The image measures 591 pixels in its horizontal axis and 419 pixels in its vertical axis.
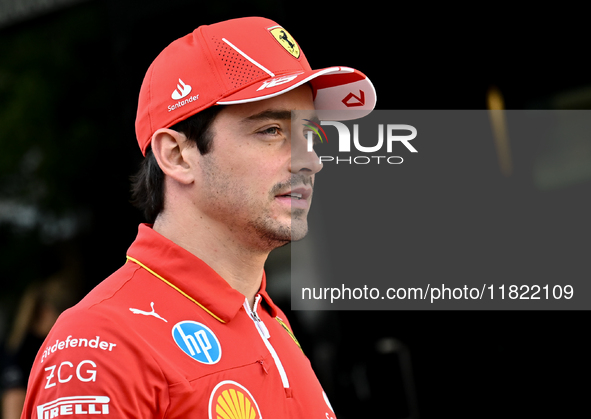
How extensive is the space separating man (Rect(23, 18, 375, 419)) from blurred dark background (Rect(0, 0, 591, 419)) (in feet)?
7.67

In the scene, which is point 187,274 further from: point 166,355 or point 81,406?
point 81,406

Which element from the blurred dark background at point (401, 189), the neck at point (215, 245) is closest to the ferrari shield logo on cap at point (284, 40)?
the neck at point (215, 245)

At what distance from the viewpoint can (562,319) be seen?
13.0 ft

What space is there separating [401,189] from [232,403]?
9.42ft

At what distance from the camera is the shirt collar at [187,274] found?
1756 millimetres

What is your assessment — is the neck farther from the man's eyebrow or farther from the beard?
the man's eyebrow

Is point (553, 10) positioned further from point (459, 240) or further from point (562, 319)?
point (562, 319)

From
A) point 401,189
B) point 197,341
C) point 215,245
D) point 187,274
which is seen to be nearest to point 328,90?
point 215,245

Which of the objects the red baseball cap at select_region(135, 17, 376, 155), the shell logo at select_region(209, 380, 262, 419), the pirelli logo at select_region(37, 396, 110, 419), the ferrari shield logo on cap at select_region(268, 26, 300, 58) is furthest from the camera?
the ferrari shield logo on cap at select_region(268, 26, 300, 58)

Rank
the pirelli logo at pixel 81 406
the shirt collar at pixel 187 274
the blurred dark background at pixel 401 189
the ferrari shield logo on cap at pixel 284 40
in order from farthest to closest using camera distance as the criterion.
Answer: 1. the blurred dark background at pixel 401 189
2. the ferrari shield logo on cap at pixel 284 40
3. the shirt collar at pixel 187 274
4. the pirelli logo at pixel 81 406

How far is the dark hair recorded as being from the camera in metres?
1.90

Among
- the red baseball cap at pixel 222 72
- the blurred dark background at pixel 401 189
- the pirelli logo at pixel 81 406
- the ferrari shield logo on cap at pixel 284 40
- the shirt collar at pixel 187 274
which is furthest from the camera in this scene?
the blurred dark background at pixel 401 189

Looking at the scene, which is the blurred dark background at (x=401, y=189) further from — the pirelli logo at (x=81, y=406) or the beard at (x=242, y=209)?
the pirelli logo at (x=81, y=406)

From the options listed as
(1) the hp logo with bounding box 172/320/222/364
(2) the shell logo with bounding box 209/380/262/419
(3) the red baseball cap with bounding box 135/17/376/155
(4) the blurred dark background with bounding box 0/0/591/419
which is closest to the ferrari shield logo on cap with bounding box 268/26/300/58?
(3) the red baseball cap with bounding box 135/17/376/155
